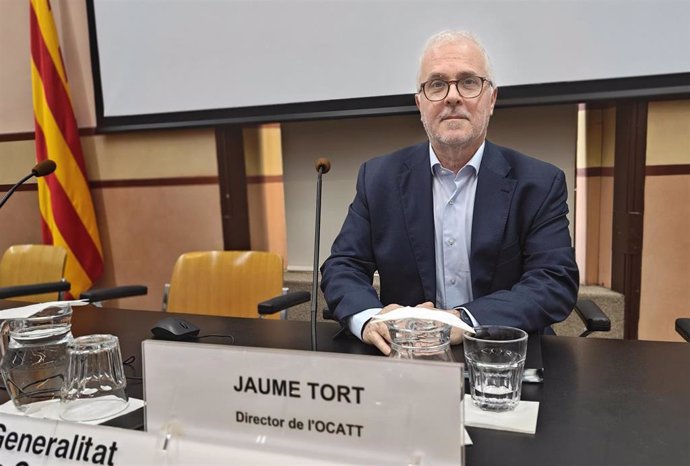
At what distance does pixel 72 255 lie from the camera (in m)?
3.23

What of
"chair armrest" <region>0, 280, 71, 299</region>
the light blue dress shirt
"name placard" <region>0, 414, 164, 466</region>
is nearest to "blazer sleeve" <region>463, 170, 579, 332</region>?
the light blue dress shirt

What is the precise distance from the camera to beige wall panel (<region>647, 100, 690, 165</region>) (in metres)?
2.44

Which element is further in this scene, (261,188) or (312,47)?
(261,188)

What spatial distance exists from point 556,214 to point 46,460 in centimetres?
132

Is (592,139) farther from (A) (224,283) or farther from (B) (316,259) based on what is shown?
(B) (316,259)

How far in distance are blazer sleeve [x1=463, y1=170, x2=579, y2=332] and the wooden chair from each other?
33.2 inches

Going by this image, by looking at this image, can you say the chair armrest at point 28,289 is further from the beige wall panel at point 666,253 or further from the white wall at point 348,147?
the beige wall panel at point 666,253

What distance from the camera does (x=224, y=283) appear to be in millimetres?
2039

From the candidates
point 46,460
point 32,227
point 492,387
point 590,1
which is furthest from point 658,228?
point 32,227

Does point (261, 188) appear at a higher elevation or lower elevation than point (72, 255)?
higher

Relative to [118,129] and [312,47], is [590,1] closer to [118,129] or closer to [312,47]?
[312,47]

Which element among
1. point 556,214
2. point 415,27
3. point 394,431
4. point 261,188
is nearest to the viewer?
point 394,431

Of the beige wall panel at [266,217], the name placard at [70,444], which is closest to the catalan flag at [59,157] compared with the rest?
the beige wall panel at [266,217]

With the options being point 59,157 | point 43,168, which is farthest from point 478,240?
point 59,157
